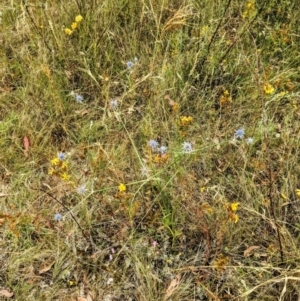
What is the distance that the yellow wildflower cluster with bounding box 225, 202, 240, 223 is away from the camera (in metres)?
1.63

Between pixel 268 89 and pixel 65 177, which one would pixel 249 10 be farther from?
pixel 65 177

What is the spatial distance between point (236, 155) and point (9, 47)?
1315 mm

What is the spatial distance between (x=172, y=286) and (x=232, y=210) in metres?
0.37

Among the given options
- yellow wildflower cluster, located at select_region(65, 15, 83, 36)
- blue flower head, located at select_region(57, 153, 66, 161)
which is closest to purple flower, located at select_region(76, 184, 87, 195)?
blue flower head, located at select_region(57, 153, 66, 161)

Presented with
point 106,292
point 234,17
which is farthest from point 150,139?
point 234,17

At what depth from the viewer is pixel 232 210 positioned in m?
1.68

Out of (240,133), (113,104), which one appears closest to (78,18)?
(113,104)

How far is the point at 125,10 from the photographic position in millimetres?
2311

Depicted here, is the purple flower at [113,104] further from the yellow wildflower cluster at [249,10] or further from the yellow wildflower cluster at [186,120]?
the yellow wildflower cluster at [249,10]

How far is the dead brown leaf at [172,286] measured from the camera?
156cm

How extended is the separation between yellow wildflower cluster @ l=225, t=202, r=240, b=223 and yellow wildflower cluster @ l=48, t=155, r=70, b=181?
657 mm

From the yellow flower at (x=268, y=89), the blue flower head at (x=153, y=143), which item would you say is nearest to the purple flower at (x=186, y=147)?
the blue flower head at (x=153, y=143)

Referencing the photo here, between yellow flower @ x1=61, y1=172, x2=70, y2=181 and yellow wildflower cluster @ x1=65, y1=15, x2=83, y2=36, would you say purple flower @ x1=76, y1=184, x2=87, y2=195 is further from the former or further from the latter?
yellow wildflower cluster @ x1=65, y1=15, x2=83, y2=36

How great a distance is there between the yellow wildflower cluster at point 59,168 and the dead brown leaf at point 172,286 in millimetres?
587
